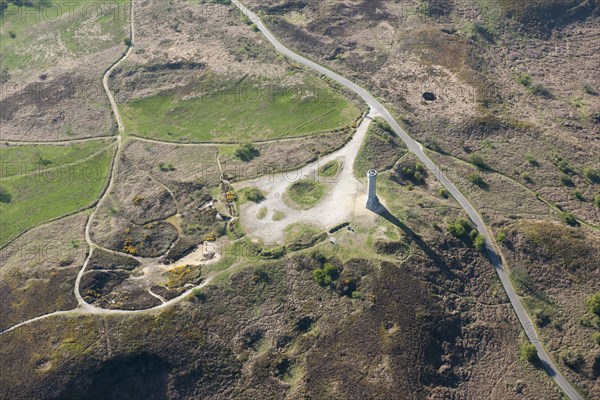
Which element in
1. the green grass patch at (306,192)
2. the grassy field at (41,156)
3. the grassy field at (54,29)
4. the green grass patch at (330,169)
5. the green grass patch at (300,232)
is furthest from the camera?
the grassy field at (54,29)

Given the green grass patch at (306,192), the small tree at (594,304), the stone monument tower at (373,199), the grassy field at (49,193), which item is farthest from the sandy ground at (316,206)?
the small tree at (594,304)

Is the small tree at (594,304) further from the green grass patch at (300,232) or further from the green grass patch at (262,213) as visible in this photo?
the green grass patch at (262,213)

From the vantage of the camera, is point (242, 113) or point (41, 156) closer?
point (41, 156)

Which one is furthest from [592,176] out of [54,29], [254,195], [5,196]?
[54,29]

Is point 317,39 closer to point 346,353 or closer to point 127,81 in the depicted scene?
point 127,81

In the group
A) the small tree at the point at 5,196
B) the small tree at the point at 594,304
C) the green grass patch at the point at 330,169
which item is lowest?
the small tree at the point at 5,196

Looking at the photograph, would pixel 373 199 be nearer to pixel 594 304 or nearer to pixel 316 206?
pixel 316 206
